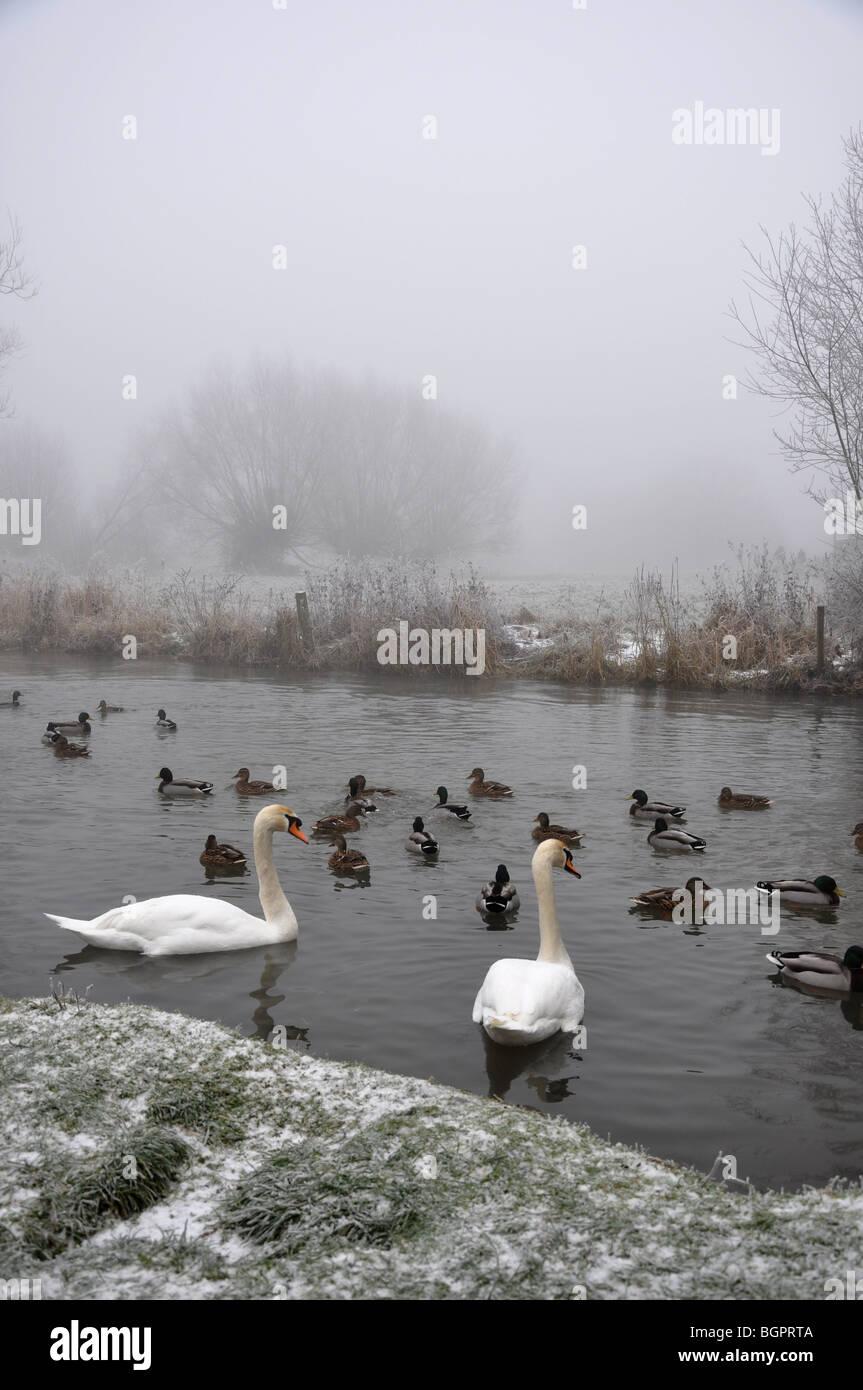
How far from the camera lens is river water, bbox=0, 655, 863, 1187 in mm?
6500

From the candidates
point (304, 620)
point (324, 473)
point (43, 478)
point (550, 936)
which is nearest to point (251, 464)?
point (324, 473)

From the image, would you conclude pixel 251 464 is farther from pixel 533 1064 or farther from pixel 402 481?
pixel 533 1064

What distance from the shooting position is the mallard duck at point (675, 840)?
11.7 metres

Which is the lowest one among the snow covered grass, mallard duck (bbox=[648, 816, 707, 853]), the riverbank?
the snow covered grass

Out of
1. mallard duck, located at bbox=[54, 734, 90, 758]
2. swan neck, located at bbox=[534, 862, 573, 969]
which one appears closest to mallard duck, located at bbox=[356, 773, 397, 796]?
mallard duck, located at bbox=[54, 734, 90, 758]

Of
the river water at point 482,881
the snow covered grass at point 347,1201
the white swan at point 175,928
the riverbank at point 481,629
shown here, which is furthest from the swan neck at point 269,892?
the riverbank at point 481,629

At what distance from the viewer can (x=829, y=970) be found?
8062mm

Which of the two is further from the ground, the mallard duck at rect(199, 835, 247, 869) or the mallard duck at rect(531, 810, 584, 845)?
the mallard duck at rect(531, 810, 584, 845)

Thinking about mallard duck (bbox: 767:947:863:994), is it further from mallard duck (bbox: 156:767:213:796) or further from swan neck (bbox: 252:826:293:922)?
mallard duck (bbox: 156:767:213:796)

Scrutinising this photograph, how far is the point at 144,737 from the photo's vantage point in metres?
18.9

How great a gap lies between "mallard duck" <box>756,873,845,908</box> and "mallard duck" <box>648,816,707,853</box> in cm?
161
